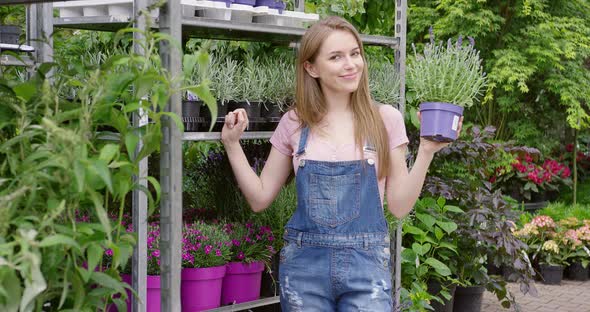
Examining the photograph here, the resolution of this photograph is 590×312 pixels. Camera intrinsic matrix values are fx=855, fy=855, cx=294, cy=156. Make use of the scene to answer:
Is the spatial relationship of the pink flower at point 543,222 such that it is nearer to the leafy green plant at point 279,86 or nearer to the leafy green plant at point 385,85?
the leafy green plant at point 385,85

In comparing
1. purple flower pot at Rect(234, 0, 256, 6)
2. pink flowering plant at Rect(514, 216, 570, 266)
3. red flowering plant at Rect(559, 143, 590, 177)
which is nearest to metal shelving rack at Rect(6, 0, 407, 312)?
purple flower pot at Rect(234, 0, 256, 6)

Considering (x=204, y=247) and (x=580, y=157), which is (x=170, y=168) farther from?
(x=580, y=157)

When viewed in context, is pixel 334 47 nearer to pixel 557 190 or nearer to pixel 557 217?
pixel 557 217

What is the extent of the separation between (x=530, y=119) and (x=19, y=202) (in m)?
7.56

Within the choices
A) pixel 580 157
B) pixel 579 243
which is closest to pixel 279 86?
pixel 579 243

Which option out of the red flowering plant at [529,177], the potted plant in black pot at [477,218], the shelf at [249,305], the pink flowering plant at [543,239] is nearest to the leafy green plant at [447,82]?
the shelf at [249,305]

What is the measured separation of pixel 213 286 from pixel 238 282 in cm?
13

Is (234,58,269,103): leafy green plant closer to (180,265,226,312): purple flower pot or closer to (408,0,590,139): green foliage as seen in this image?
(180,265,226,312): purple flower pot

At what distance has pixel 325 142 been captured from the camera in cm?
254

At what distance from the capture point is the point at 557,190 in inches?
332

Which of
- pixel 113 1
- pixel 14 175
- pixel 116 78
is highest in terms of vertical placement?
pixel 113 1

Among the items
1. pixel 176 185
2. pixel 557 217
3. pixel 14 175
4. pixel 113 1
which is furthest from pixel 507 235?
pixel 14 175

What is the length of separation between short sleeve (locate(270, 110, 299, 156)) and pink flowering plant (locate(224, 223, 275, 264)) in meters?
0.67

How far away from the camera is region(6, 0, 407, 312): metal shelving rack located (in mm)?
1739
